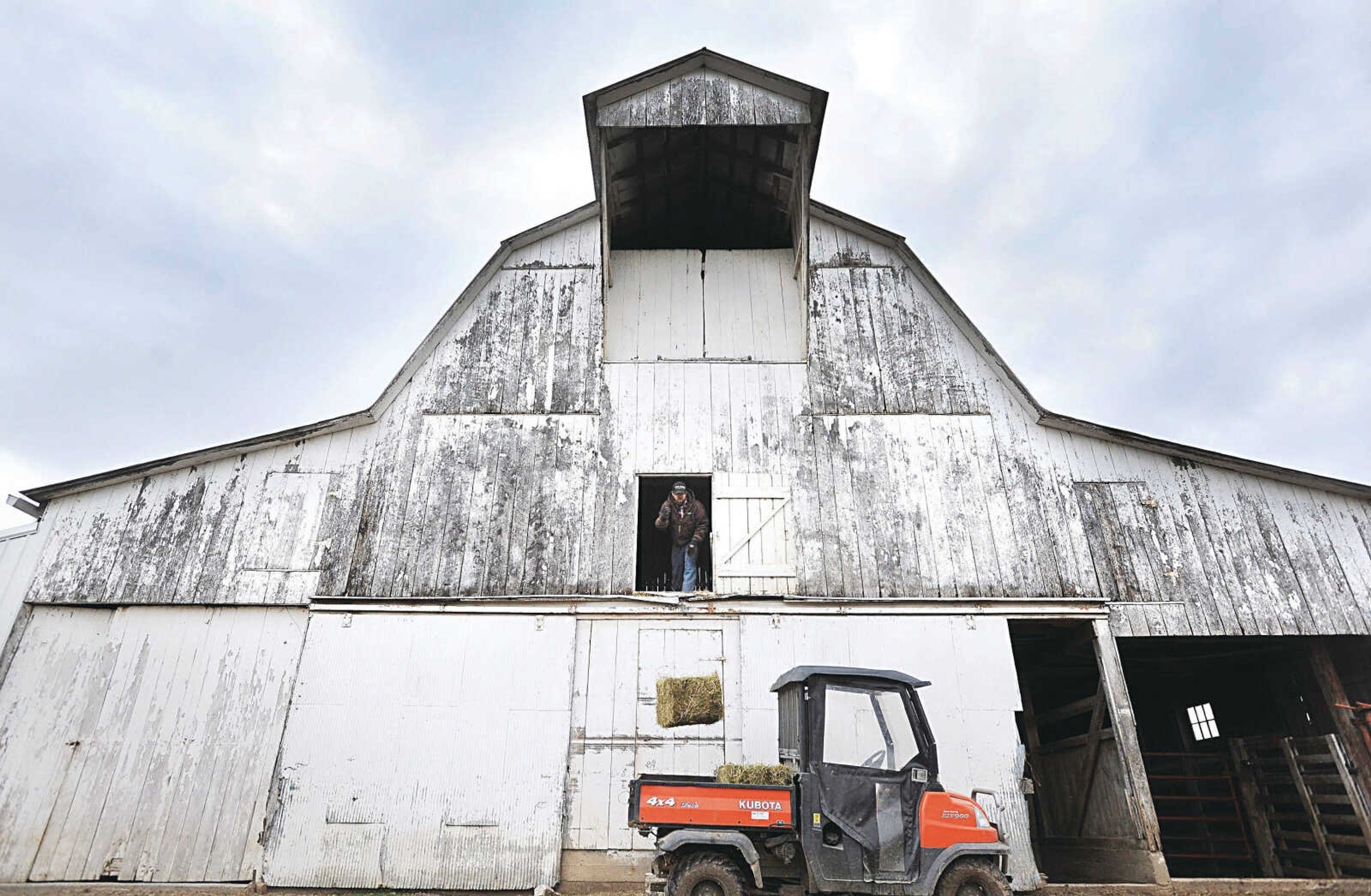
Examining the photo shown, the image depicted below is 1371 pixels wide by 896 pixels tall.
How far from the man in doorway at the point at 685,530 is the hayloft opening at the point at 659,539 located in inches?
5.0

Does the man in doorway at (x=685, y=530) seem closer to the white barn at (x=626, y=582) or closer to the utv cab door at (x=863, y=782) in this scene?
the white barn at (x=626, y=582)

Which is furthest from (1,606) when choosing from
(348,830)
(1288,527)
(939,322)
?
(1288,527)

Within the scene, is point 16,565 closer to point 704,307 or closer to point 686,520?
point 686,520

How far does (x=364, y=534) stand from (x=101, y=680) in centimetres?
353

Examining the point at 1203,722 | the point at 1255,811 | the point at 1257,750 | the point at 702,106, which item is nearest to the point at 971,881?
the point at 1257,750

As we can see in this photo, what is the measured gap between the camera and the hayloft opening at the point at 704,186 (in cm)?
1223

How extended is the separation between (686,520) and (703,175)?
20.7 ft

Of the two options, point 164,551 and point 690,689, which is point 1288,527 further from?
point 164,551

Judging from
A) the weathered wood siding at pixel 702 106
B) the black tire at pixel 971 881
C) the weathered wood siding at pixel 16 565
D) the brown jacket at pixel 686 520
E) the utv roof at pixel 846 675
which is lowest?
the black tire at pixel 971 881

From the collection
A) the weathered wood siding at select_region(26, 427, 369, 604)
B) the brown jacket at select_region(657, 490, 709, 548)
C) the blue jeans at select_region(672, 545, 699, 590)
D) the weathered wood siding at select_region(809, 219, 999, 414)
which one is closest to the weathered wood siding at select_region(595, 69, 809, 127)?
the weathered wood siding at select_region(809, 219, 999, 414)

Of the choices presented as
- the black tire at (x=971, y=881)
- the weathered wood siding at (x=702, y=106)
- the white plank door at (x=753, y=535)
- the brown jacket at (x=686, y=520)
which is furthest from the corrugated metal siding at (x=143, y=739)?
the weathered wood siding at (x=702, y=106)

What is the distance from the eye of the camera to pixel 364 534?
1052cm

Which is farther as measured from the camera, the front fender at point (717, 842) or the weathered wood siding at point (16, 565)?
the weathered wood siding at point (16, 565)

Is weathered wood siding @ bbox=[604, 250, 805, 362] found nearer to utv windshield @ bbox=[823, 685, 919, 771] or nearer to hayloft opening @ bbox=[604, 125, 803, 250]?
hayloft opening @ bbox=[604, 125, 803, 250]
